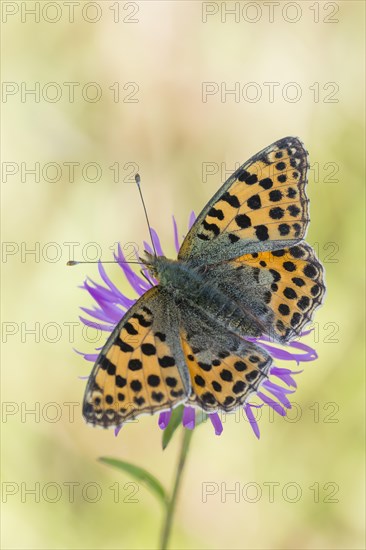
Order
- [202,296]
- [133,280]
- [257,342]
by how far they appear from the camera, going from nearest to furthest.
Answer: [202,296]
[257,342]
[133,280]

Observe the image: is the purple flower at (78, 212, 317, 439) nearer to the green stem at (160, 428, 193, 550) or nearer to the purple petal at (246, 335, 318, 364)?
the purple petal at (246, 335, 318, 364)

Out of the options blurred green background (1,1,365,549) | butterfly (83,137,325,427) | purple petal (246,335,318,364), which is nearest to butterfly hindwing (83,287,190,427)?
butterfly (83,137,325,427)

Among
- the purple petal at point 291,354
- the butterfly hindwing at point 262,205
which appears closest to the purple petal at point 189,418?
the purple petal at point 291,354

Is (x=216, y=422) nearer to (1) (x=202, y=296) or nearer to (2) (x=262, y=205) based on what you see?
(1) (x=202, y=296)

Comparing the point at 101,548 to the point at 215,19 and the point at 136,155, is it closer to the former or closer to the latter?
the point at 136,155

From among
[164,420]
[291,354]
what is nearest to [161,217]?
[291,354]

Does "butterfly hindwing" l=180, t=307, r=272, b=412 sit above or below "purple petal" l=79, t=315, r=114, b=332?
below
